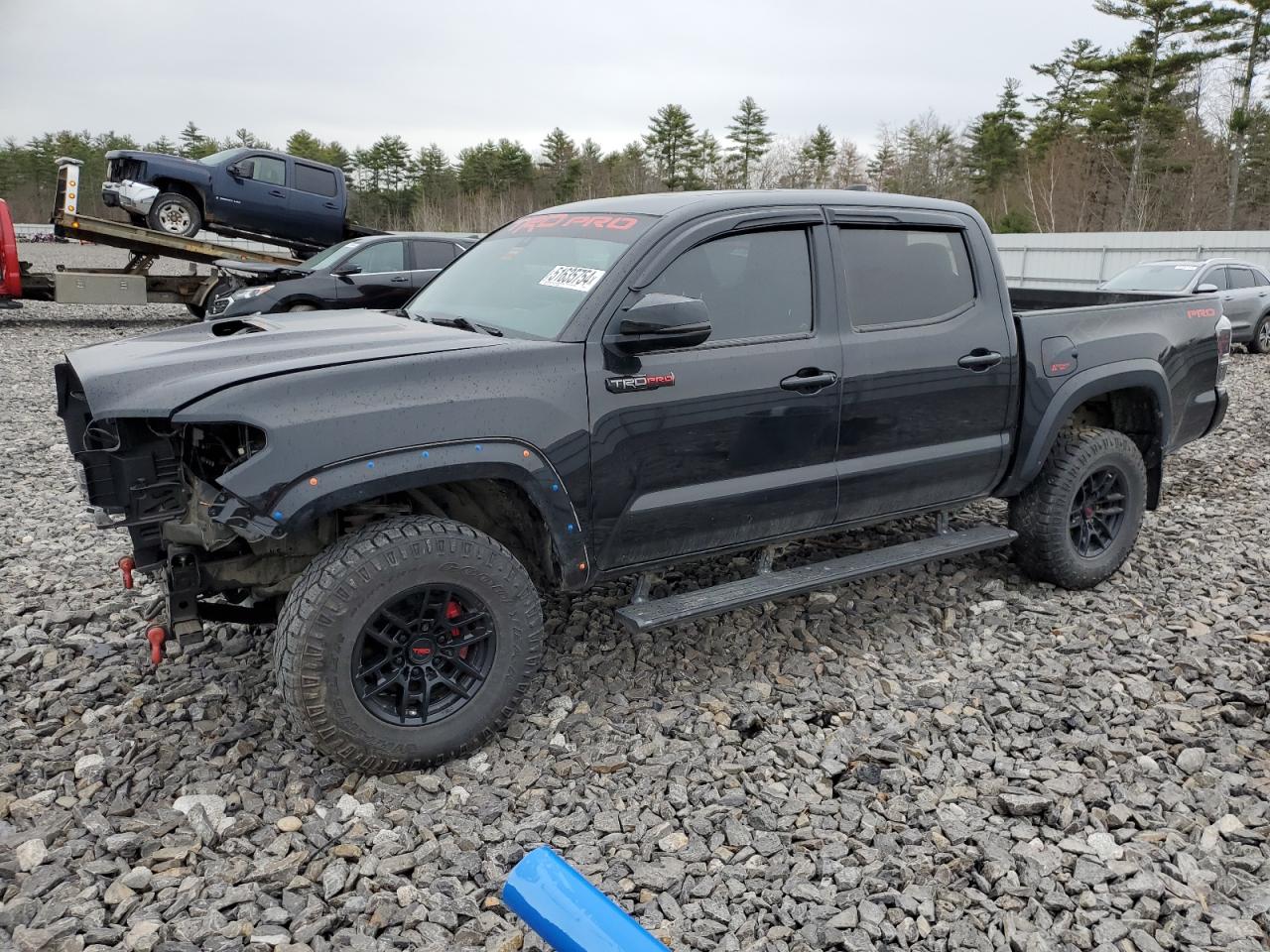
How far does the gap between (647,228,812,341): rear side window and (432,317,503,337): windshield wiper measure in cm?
62

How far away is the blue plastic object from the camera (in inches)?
46.4

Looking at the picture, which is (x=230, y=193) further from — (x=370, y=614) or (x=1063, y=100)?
(x=1063, y=100)

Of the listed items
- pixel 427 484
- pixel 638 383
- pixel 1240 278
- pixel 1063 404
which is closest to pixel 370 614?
pixel 427 484

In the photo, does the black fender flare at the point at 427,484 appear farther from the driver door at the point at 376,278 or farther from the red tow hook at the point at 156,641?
the driver door at the point at 376,278

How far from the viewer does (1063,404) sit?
4.58 metres

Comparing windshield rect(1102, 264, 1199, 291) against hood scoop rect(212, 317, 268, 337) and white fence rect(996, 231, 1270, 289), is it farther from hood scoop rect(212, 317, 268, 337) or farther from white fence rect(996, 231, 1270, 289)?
hood scoop rect(212, 317, 268, 337)

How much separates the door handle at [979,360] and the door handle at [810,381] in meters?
0.79

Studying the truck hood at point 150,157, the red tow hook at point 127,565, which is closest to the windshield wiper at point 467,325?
the red tow hook at point 127,565

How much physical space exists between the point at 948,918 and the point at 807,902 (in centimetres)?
39

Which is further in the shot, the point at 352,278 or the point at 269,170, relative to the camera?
the point at 269,170

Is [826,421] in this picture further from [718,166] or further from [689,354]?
[718,166]

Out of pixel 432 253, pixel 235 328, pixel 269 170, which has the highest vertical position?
pixel 269 170

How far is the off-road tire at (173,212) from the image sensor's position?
15586 mm

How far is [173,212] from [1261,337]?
1780 cm
